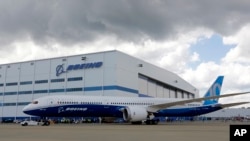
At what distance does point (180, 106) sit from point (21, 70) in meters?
41.2

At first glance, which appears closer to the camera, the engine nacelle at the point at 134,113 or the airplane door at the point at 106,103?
the engine nacelle at the point at 134,113

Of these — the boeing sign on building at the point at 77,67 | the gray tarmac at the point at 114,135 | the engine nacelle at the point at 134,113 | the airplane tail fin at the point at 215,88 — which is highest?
the boeing sign on building at the point at 77,67

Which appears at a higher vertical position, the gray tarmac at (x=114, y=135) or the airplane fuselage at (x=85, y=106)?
the airplane fuselage at (x=85, y=106)

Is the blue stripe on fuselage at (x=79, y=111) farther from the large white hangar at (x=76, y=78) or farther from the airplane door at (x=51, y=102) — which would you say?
the large white hangar at (x=76, y=78)

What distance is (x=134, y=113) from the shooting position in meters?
37.8

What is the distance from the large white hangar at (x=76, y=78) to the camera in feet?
196

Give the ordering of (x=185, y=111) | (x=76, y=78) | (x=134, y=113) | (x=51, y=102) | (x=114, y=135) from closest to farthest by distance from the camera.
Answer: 1. (x=114, y=135)
2. (x=51, y=102)
3. (x=134, y=113)
4. (x=185, y=111)
5. (x=76, y=78)

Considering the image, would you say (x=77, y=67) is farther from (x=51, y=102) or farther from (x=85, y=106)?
(x=51, y=102)

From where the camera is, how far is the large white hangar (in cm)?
5975

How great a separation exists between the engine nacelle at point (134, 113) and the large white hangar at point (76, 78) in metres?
19.4

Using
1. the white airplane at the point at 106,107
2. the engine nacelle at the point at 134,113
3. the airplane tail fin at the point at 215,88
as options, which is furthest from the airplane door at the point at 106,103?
the airplane tail fin at the point at 215,88

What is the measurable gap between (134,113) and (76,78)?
27382 millimetres

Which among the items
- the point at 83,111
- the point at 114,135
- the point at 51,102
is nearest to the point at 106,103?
the point at 83,111

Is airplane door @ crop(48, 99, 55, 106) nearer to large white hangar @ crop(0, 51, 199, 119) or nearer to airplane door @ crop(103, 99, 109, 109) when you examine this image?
airplane door @ crop(103, 99, 109, 109)
